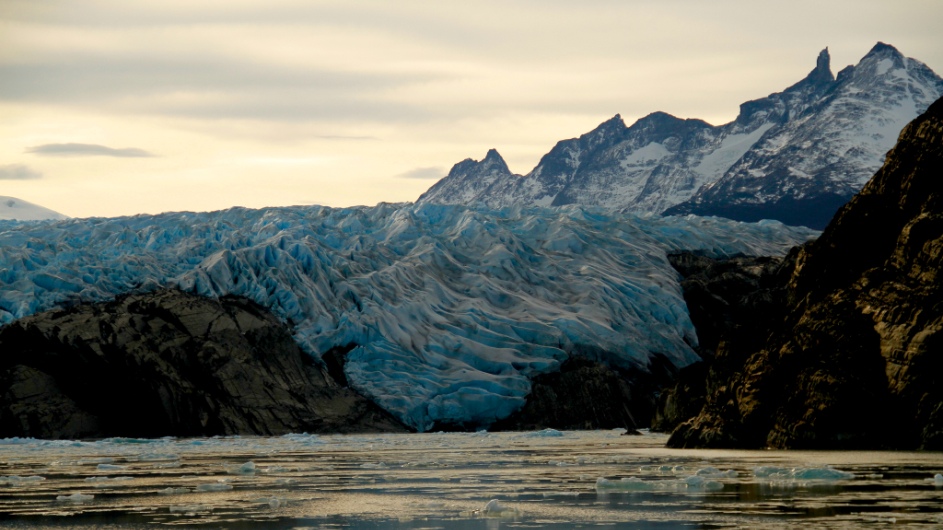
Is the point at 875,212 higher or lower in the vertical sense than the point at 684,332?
higher

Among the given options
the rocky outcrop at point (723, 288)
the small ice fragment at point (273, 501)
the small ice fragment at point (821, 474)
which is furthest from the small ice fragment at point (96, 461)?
the rocky outcrop at point (723, 288)

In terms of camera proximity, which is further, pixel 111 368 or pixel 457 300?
pixel 457 300

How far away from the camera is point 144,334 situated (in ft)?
152

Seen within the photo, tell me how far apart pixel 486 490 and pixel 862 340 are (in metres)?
11.2

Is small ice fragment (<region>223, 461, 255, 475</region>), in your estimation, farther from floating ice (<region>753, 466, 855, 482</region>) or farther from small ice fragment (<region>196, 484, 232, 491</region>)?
floating ice (<region>753, 466, 855, 482</region>)

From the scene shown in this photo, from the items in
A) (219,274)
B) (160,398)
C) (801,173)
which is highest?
(801,173)

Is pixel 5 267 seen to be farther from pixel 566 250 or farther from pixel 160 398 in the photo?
pixel 566 250

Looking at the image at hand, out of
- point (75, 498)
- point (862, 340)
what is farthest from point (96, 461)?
point (862, 340)

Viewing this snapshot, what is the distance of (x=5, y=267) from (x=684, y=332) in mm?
32079

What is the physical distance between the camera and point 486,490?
17.9 meters

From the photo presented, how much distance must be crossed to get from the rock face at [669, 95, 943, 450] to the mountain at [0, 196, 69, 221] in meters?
90.1

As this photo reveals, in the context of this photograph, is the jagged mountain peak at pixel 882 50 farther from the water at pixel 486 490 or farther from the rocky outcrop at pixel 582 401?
the water at pixel 486 490

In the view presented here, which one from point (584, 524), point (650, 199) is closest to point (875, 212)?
point (584, 524)

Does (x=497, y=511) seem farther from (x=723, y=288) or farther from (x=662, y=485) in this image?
(x=723, y=288)
